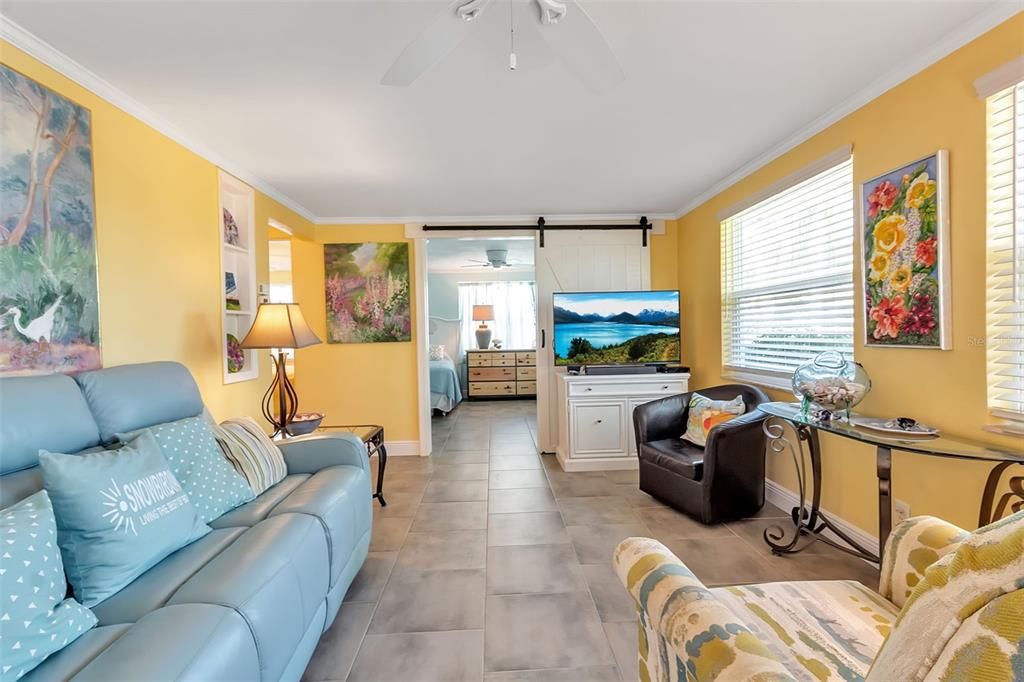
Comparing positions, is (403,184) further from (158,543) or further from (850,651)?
(850,651)

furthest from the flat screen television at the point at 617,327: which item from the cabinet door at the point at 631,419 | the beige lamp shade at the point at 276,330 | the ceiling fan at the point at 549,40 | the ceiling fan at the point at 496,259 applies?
the ceiling fan at the point at 549,40

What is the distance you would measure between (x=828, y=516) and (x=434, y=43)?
10.0 ft

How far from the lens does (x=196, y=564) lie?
1307 mm

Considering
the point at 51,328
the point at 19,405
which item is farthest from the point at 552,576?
the point at 51,328

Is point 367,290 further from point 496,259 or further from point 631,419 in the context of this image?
point 631,419

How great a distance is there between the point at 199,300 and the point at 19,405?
1.35 m

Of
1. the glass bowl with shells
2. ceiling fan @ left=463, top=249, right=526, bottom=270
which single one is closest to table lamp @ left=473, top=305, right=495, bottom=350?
ceiling fan @ left=463, top=249, right=526, bottom=270

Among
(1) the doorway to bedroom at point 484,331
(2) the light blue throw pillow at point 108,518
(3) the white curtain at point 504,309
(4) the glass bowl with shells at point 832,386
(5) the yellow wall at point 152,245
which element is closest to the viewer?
(2) the light blue throw pillow at point 108,518

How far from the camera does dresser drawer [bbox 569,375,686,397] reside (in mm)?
3729

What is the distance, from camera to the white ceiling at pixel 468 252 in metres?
5.51

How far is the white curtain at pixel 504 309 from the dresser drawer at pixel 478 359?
0.35m

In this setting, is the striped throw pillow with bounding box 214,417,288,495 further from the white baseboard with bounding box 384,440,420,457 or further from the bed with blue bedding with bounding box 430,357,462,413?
the bed with blue bedding with bounding box 430,357,462,413

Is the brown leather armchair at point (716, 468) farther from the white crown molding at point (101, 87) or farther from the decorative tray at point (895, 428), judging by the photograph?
the white crown molding at point (101, 87)

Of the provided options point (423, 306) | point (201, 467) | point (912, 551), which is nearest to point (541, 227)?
point (423, 306)
